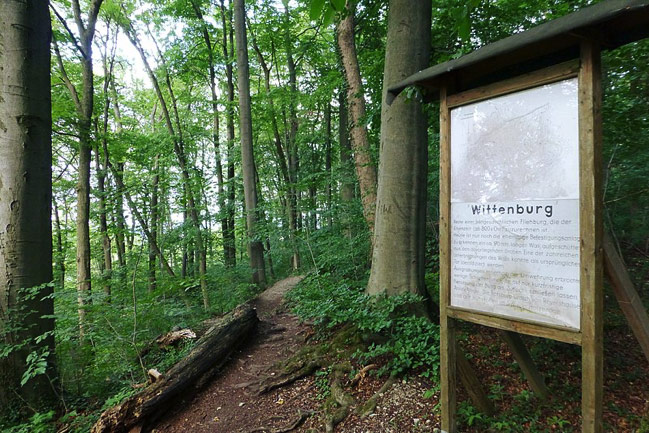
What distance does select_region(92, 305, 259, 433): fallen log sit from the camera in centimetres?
358

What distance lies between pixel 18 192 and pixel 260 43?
12047 millimetres

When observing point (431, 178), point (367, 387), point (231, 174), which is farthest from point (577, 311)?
point (231, 174)

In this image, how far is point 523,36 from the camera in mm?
2053

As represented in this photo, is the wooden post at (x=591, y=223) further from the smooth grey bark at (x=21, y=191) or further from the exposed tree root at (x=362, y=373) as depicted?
the smooth grey bark at (x=21, y=191)

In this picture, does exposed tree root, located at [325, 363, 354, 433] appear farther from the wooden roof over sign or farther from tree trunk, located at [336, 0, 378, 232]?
tree trunk, located at [336, 0, 378, 232]

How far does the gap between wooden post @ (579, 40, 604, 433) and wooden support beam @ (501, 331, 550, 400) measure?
2.81ft

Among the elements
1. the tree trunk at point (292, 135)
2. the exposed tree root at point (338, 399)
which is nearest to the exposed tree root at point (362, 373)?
the exposed tree root at point (338, 399)

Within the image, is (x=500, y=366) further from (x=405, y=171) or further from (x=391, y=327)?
(x=405, y=171)

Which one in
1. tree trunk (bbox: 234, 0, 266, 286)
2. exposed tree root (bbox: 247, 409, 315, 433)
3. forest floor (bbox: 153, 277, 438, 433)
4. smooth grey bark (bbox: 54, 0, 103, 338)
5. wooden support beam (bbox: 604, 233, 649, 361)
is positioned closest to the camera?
wooden support beam (bbox: 604, 233, 649, 361)

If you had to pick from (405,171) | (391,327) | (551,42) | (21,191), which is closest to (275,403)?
(391,327)

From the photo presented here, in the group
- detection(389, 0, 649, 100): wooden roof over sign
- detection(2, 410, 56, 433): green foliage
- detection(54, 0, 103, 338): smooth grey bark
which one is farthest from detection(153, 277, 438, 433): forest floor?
detection(54, 0, 103, 338): smooth grey bark

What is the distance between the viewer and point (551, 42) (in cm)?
209

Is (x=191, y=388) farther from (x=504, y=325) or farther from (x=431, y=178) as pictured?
(x=431, y=178)

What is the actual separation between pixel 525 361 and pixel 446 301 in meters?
1.05
